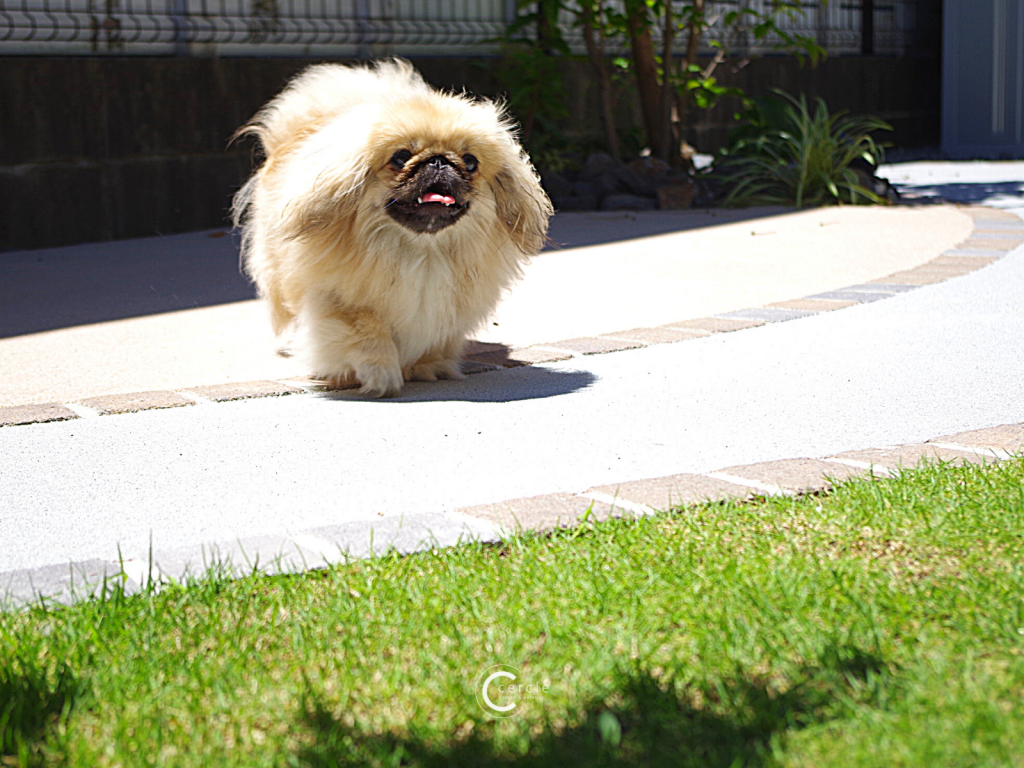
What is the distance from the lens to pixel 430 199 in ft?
12.2

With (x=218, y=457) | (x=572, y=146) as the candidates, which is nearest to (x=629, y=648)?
(x=218, y=457)

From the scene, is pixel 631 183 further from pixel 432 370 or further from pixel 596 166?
pixel 432 370

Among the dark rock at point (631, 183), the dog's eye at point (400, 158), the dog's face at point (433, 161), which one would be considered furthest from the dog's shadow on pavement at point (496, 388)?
Result: the dark rock at point (631, 183)

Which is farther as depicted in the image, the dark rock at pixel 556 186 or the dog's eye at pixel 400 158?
the dark rock at pixel 556 186

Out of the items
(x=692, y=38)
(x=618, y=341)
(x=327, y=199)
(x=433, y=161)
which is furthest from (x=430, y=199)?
(x=692, y=38)

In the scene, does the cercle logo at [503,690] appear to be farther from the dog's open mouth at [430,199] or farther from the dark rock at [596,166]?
the dark rock at [596,166]

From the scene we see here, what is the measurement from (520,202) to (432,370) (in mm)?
714

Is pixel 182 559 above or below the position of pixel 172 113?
below

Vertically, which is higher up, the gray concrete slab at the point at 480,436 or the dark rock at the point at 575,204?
the dark rock at the point at 575,204

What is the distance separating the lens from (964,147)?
645 inches

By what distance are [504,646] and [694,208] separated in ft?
26.6

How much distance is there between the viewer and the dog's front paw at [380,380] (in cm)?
392

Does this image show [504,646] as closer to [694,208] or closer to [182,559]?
[182,559]

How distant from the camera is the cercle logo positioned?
1764mm
